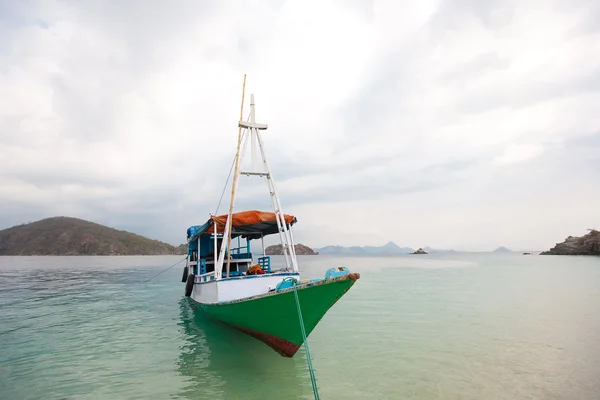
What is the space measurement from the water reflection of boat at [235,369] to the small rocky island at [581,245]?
325 feet

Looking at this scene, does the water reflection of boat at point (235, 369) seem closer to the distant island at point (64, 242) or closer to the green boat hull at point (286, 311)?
the green boat hull at point (286, 311)

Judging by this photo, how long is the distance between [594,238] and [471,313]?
8955 cm

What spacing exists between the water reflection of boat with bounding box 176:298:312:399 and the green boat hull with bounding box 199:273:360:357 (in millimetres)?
510

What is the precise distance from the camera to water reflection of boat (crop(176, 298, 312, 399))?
6957 mm

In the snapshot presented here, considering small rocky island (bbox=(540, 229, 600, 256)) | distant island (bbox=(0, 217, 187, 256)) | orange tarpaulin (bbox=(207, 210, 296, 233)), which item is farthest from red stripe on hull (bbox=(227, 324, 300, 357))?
distant island (bbox=(0, 217, 187, 256))

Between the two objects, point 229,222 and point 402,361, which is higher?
point 229,222

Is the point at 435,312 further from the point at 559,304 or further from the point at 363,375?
the point at 363,375

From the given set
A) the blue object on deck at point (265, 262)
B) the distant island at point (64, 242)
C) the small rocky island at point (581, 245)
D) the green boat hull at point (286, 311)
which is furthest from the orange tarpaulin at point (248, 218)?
the distant island at point (64, 242)

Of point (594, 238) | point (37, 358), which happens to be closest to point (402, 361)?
point (37, 358)

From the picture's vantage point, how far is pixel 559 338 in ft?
38.1

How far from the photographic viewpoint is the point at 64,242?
6757 inches

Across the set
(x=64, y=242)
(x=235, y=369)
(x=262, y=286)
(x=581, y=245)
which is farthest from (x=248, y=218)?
(x=64, y=242)

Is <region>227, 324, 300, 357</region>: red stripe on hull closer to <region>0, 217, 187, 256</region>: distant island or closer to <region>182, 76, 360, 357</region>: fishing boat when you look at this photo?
<region>182, 76, 360, 357</region>: fishing boat

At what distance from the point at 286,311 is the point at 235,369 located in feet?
6.89
